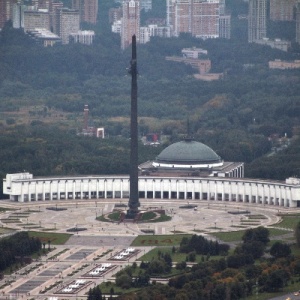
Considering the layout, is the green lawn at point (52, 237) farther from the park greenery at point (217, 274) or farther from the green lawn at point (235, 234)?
the green lawn at point (235, 234)

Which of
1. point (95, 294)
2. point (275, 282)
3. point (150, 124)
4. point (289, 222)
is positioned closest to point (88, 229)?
point (289, 222)

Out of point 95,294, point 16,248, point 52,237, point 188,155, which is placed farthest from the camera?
point 188,155

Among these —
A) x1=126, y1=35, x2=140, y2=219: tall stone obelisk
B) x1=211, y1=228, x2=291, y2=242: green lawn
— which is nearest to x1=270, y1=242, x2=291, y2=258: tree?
x1=211, y1=228, x2=291, y2=242: green lawn

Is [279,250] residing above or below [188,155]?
below

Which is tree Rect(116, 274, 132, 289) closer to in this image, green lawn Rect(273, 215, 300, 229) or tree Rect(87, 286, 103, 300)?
tree Rect(87, 286, 103, 300)

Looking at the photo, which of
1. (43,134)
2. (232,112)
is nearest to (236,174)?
(43,134)

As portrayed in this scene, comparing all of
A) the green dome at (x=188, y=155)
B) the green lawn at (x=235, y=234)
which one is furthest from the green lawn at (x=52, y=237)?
the green dome at (x=188, y=155)

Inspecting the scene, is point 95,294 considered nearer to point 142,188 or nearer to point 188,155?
point 142,188
